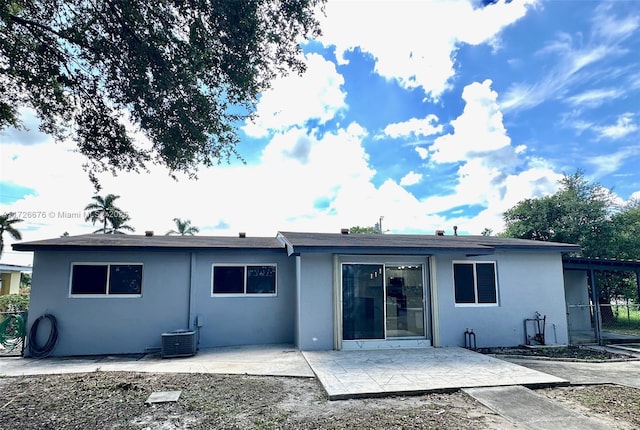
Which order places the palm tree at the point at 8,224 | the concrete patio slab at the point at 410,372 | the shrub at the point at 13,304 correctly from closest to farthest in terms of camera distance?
1. the concrete patio slab at the point at 410,372
2. the shrub at the point at 13,304
3. the palm tree at the point at 8,224

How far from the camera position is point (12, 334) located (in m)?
9.70

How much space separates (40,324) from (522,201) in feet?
74.6

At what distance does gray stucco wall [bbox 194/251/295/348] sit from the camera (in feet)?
32.0

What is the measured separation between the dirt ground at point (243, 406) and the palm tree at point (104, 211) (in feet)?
92.3

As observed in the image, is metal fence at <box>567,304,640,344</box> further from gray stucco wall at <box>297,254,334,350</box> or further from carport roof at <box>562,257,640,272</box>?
gray stucco wall at <box>297,254,334,350</box>

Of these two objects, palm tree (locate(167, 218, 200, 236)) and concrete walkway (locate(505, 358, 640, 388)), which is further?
palm tree (locate(167, 218, 200, 236))

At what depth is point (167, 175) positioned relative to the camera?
7273mm

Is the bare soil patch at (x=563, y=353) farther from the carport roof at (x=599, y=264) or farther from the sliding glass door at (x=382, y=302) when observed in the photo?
the carport roof at (x=599, y=264)

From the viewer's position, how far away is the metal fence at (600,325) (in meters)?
10.4

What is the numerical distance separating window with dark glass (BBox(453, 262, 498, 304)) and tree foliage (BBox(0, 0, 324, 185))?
673 cm

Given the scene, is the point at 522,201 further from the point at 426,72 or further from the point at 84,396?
the point at 84,396

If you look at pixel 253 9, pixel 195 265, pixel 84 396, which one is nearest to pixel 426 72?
pixel 253 9

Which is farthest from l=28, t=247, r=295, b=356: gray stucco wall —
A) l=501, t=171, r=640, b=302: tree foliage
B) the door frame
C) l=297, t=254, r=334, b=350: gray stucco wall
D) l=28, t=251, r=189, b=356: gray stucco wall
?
l=501, t=171, r=640, b=302: tree foliage

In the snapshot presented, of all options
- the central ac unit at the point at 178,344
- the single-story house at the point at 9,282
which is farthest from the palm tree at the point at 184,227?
the central ac unit at the point at 178,344
